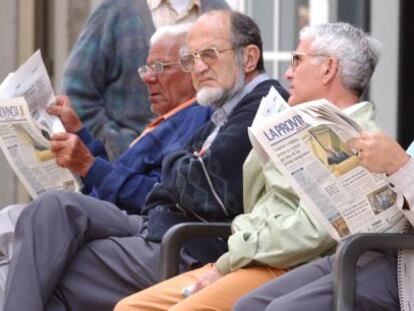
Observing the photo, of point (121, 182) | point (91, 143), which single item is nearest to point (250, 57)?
point (121, 182)

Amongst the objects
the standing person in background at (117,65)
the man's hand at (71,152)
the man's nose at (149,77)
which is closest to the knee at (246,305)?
the man's hand at (71,152)

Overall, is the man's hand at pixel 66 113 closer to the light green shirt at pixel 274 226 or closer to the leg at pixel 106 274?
the leg at pixel 106 274

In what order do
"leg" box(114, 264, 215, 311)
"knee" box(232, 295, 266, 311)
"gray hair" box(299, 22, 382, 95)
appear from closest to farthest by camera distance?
"knee" box(232, 295, 266, 311), "gray hair" box(299, 22, 382, 95), "leg" box(114, 264, 215, 311)

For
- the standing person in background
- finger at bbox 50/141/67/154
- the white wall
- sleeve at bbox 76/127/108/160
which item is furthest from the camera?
the white wall

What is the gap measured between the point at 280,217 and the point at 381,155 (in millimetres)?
678

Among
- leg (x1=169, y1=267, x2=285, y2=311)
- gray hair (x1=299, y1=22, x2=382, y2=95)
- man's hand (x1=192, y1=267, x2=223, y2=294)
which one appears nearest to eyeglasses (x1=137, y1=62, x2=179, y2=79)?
gray hair (x1=299, y1=22, x2=382, y2=95)

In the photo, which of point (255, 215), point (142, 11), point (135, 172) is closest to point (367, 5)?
Answer: point (142, 11)

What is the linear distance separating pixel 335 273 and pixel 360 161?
35 centimetres

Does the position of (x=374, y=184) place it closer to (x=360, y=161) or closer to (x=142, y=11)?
(x=360, y=161)

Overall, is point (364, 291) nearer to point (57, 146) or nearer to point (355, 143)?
point (355, 143)

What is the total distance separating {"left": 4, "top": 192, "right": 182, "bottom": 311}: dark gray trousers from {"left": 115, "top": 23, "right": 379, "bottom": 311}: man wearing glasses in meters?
0.47

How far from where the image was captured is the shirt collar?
663 centimetres

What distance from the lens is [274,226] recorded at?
593 cm

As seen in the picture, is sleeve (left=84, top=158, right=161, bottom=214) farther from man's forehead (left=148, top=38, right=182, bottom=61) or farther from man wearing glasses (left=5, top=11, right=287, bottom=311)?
man's forehead (left=148, top=38, right=182, bottom=61)
